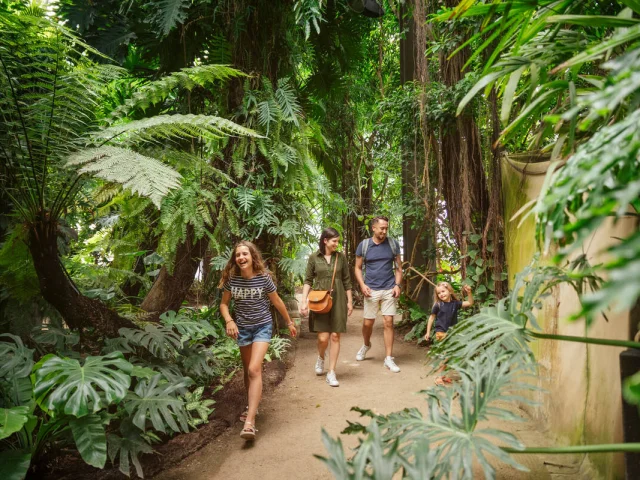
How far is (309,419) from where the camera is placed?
394 cm

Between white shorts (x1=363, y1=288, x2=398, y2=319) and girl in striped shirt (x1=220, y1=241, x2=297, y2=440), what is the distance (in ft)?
5.06

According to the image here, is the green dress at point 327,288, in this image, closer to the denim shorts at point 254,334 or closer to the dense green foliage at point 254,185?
the dense green foliage at point 254,185

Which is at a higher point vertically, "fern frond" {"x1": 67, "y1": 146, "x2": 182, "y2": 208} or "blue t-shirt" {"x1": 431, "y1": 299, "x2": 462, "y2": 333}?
"fern frond" {"x1": 67, "y1": 146, "x2": 182, "y2": 208}

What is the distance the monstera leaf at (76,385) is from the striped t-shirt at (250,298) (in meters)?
1.10

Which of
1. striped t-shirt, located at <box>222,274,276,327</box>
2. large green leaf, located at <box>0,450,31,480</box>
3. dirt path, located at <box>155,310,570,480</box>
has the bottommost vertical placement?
dirt path, located at <box>155,310,570,480</box>

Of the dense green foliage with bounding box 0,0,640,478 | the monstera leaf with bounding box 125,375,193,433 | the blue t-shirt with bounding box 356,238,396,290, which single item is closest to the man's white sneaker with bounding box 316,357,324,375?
the dense green foliage with bounding box 0,0,640,478

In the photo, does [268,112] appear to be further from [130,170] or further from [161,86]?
[130,170]

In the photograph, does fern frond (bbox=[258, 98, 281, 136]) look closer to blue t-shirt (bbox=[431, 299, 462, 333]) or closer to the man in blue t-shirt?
the man in blue t-shirt

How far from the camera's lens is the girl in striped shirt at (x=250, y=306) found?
11.8 ft

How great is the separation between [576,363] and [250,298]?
2.25m

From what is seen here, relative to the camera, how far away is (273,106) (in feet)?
16.6

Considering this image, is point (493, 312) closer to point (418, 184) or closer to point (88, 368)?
point (88, 368)

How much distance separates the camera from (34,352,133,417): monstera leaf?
2.45m

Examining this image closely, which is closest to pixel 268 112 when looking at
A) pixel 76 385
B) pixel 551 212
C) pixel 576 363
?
pixel 76 385
